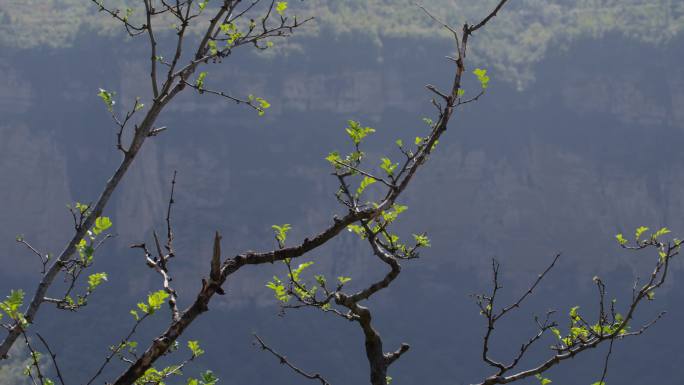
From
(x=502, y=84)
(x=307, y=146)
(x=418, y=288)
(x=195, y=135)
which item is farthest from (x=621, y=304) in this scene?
(x=195, y=135)

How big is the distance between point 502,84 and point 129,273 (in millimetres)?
22658

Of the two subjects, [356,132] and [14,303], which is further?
[356,132]

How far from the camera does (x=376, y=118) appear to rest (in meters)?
55.4

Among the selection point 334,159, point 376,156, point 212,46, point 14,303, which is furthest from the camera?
point 376,156

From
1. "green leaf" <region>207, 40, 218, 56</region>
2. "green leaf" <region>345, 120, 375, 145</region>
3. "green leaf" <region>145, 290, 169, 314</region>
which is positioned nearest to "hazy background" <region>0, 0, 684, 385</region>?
"green leaf" <region>207, 40, 218, 56</region>

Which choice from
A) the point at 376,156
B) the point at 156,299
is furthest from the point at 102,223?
the point at 376,156

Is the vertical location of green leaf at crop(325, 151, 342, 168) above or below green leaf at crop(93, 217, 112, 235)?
above

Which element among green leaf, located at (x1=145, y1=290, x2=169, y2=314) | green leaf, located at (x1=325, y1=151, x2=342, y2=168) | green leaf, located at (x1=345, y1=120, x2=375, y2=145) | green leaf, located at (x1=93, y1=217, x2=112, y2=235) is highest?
green leaf, located at (x1=345, y1=120, x2=375, y2=145)

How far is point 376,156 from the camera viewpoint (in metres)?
52.8

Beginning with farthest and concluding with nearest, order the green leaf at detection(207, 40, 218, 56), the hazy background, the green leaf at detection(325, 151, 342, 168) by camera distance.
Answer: the hazy background < the green leaf at detection(207, 40, 218, 56) < the green leaf at detection(325, 151, 342, 168)

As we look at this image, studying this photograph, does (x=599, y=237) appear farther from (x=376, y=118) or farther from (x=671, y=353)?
(x=376, y=118)

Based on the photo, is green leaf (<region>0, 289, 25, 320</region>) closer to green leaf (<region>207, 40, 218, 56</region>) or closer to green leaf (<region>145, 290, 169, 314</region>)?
green leaf (<region>145, 290, 169, 314</region>)

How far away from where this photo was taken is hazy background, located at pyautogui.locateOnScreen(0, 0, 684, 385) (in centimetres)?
4953

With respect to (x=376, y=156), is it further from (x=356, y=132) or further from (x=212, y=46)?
(x=356, y=132)
